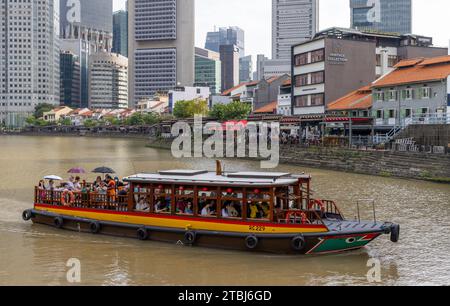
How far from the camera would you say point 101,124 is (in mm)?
143750

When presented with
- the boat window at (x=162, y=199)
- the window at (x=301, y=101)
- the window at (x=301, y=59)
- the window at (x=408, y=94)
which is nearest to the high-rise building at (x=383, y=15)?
the window at (x=301, y=59)

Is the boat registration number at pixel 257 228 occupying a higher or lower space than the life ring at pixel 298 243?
higher

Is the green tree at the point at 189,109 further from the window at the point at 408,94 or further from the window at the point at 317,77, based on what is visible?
the window at the point at 408,94

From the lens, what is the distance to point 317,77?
60.2m

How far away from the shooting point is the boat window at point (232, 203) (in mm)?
17531

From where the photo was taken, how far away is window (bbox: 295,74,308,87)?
2463 inches

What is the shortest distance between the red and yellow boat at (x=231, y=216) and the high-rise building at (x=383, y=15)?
467ft

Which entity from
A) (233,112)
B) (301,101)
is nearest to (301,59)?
(301,101)

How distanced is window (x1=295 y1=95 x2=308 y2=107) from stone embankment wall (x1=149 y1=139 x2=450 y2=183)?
1160 centimetres

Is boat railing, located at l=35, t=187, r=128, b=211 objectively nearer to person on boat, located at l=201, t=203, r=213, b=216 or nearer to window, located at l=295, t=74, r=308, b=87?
person on boat, located at l=201, t=203, r=213, b=216

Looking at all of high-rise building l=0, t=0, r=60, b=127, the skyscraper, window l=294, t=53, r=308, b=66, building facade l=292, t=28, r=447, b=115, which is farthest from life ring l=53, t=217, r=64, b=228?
high-rise building l=0, t=0, r=60, b=127
